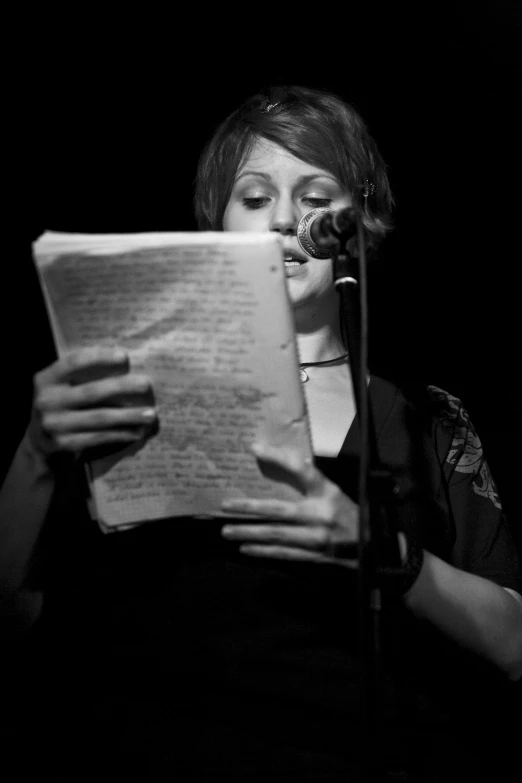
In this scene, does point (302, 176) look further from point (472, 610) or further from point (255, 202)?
point (472, 610)

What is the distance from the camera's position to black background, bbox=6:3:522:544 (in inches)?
80.7

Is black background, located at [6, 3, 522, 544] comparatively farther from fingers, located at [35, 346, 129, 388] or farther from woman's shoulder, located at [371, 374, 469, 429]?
fingers, located at [35, 346, 129, 388]

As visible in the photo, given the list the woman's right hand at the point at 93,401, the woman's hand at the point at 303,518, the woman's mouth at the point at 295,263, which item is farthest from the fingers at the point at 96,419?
the woman's mouth at the point at 295,263

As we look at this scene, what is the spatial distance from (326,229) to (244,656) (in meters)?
0.77

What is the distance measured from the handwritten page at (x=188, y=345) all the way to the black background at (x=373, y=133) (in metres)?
1.27

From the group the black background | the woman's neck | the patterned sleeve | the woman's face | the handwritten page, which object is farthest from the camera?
the black background

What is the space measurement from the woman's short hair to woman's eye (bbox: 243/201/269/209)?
0.27 ft

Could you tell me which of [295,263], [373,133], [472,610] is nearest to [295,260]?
[295,263]

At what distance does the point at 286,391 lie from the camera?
0.92 meters

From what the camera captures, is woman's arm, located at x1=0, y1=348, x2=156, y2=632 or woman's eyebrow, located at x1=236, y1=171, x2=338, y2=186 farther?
woman's eyebrow, located at x1=236, y1=171, x2=338, y2=186

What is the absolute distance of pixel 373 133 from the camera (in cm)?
213

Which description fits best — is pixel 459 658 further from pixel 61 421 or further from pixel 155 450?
pixel 61 421

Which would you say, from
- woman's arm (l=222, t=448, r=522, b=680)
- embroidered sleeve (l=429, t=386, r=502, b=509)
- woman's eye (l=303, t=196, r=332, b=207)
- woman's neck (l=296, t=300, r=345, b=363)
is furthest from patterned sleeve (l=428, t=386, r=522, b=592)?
woman's eye (l=303, t=196, r=332, b=207)

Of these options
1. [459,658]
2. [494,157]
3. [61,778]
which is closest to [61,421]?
[61,778]
